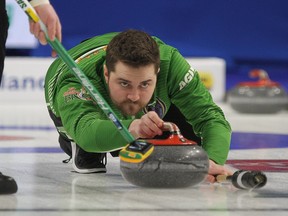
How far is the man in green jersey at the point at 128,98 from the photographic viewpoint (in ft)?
9.50

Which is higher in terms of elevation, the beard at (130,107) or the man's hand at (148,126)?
the man's hand at (148,126)

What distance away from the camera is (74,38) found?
7980mm

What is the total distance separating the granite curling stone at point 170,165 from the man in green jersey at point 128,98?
7 centimetres

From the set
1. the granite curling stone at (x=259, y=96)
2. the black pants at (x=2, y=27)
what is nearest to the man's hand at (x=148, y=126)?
the black pants at (x=2, y=27)

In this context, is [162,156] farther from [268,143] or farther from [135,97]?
[268,143]

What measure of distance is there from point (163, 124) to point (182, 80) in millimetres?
616

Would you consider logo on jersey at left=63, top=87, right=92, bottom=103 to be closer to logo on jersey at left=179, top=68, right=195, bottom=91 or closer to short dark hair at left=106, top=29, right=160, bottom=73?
short dark hair at left=106, top=29, right=160, bottom=73

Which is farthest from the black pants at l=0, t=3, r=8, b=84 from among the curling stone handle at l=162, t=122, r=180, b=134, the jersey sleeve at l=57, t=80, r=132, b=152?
the curling stone handle at l=162, t=122, r=180, b=134

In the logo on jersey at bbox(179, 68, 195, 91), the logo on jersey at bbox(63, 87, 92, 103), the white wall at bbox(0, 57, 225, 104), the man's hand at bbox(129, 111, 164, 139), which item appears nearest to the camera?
the man's hand at bbox(129, 111, 164, 139)

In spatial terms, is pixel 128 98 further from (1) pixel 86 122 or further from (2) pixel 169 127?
(2) pixel 169 127

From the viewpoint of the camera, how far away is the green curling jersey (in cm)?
296

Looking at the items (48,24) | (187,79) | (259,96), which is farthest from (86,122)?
(259,96)

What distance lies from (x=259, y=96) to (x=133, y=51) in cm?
481

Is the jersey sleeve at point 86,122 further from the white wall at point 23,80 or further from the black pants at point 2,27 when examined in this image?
the white wall at point 23,80
